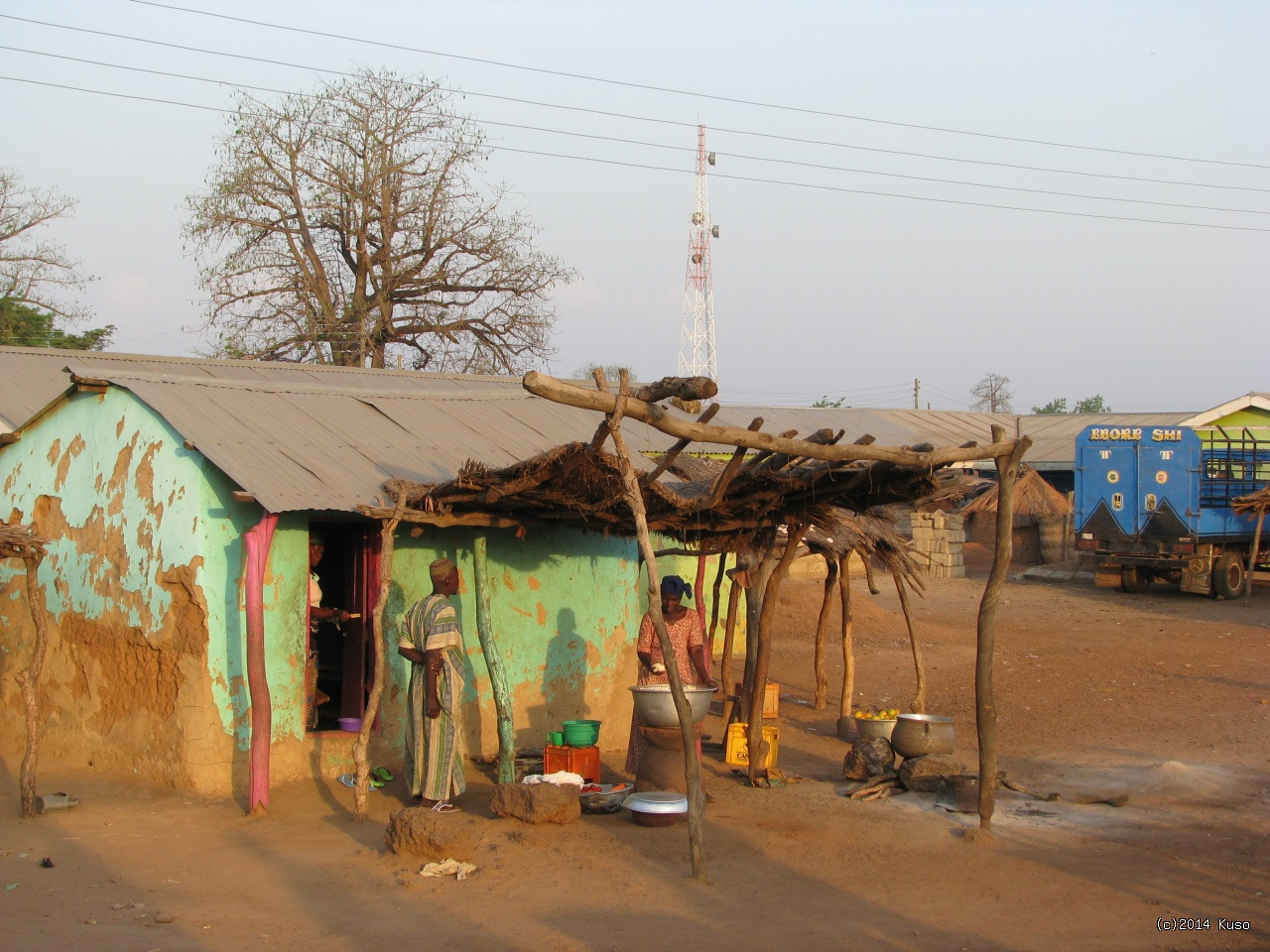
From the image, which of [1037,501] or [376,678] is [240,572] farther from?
[1037,501]

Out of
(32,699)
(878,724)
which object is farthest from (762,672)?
(32,699)

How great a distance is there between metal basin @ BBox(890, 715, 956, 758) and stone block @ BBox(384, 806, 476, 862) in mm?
3522

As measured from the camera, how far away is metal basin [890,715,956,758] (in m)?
8.71

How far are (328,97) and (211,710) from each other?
21974 mm

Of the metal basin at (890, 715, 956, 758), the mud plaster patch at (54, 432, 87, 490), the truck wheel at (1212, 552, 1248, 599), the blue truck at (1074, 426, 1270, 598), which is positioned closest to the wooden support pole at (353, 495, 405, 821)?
the mud plaster patch at (54, 432, 87, 490)

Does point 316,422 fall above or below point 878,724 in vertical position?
above

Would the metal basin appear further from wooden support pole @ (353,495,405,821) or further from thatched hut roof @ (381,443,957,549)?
wooden support pole @ (353,495,405,821)

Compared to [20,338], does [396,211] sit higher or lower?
higher

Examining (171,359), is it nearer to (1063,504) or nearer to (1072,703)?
(1072,703)

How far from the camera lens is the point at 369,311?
27.3 m

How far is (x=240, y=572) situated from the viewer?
8258mm

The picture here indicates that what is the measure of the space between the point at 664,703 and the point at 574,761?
1.03 meters

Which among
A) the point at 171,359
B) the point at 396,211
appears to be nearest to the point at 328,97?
the point at 396,211

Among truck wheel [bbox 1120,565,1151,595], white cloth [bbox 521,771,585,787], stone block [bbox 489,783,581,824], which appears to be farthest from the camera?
truck wheel [bbox 1120,565,1151,595]
